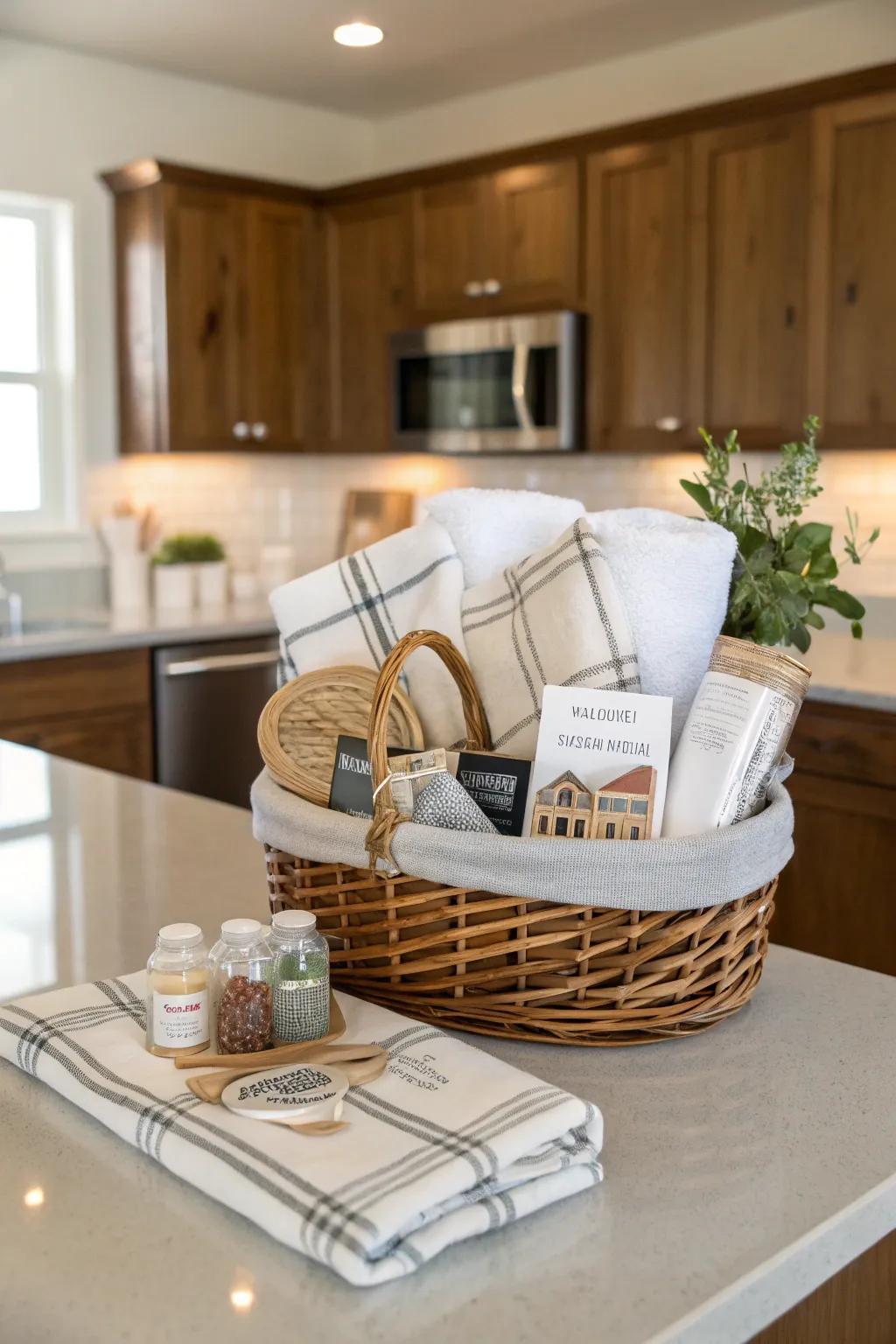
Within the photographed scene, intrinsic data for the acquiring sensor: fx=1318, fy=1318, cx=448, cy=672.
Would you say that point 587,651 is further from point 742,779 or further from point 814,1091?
point 814,1091

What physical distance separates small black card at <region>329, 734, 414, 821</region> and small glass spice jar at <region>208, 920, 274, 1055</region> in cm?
13

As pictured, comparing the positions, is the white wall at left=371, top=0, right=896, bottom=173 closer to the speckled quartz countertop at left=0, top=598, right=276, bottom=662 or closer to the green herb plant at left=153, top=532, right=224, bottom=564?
the green herb plant at left=153, top=532, right=224, bottom=564

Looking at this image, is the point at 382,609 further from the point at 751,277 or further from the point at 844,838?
the point at 751,277

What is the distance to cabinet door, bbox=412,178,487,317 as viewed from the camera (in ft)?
14.3

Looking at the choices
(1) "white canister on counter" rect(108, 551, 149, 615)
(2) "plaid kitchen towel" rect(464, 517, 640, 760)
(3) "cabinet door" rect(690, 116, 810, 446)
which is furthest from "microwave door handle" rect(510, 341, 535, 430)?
(2) "plaid kitchen towel" rect(464, 517, 640, 760)

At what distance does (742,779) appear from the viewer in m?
0.94

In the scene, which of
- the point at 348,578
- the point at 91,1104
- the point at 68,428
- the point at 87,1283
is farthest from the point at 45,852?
the point at 68,428

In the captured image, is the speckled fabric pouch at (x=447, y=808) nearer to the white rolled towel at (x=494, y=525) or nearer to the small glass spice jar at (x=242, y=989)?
the small glass spice jar at (x=242, y=989)

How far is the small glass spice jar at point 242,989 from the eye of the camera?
859mm

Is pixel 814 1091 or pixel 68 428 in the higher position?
pixel 68 428

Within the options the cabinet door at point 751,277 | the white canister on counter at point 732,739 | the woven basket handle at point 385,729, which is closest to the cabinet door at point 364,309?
the cabinet door at point 751,277

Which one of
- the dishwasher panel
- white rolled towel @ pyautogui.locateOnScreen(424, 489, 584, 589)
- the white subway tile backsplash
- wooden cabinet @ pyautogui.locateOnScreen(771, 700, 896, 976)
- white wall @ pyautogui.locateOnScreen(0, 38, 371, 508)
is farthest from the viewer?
white wall @ pyautogui.locateOnScreen(0, 38, 371, 508)

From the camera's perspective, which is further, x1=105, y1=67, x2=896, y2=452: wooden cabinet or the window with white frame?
the window with white frame

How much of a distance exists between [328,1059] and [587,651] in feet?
1.27
